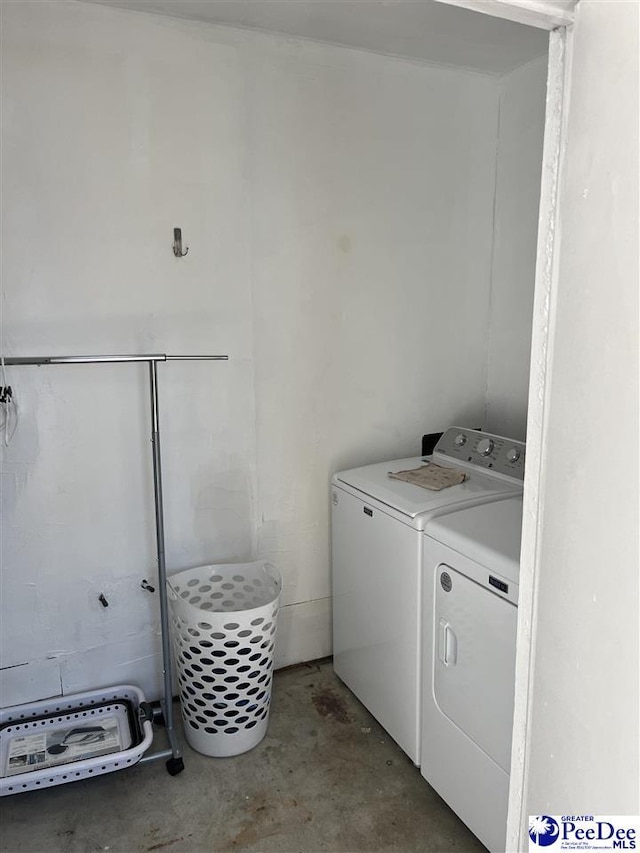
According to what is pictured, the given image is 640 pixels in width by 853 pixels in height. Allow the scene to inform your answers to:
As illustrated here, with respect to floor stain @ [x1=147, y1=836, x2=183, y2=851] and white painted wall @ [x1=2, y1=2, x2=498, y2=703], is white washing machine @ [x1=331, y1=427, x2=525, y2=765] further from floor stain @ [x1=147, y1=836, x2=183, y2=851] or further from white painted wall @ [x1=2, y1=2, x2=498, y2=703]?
floor stain @ [x1=147, y1=836, x2=183, y2=851]

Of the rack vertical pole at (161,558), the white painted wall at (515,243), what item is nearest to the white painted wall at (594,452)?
the rack vertical pole at (161,558)

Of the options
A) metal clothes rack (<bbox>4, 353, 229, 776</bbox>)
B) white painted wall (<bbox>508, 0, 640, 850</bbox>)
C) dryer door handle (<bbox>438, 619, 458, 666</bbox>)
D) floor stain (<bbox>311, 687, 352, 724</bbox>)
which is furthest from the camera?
floor stain (<bbox>311, 687, 352, 724</bbox>)

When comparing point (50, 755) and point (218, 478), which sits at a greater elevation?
point (218, 478)

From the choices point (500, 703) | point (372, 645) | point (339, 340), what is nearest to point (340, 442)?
point (339, 340)

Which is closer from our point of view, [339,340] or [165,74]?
[165,74]

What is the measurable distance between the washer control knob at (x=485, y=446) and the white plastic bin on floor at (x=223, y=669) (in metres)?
0.86

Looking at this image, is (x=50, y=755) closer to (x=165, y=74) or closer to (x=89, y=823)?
(x=89, y=823)

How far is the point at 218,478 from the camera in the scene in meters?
2.33

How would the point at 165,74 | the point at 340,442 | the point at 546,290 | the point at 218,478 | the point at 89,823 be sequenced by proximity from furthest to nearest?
the point at 340,442 < the point at 218,478 < the point at 165,74 < the point at 89,823 < the point at 546,290

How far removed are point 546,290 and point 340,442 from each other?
1585mm

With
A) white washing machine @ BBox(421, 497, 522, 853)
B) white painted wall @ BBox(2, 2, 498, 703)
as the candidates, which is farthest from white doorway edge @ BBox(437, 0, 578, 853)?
white painted wall @ BBox(2, 2, 498, 703)

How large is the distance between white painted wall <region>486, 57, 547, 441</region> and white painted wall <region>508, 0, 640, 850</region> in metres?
1.60

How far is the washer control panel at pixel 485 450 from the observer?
7.27 ft

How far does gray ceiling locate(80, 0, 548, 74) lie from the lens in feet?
6.38
